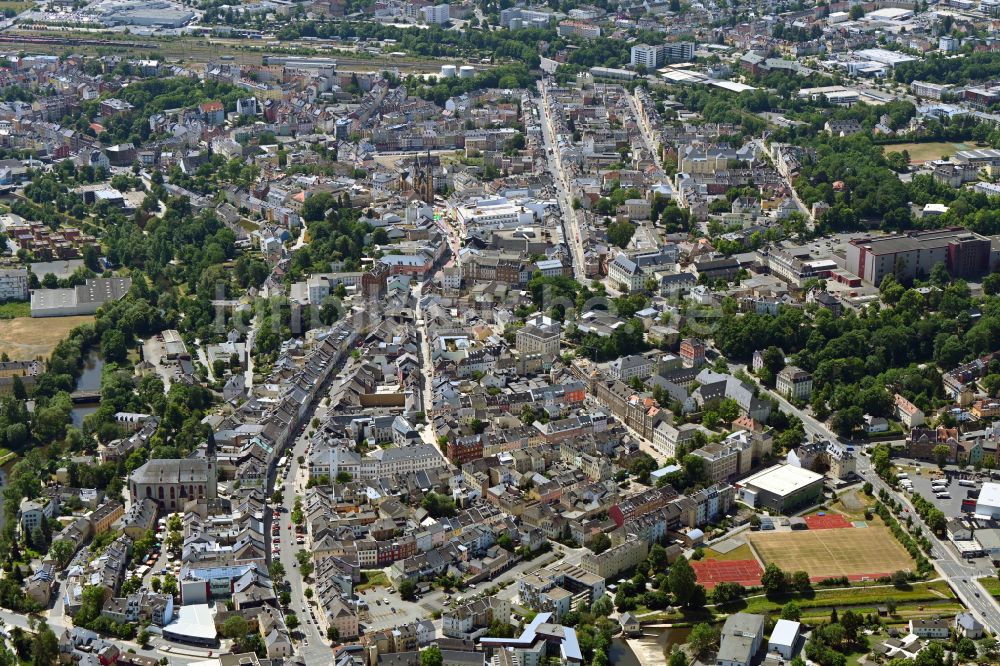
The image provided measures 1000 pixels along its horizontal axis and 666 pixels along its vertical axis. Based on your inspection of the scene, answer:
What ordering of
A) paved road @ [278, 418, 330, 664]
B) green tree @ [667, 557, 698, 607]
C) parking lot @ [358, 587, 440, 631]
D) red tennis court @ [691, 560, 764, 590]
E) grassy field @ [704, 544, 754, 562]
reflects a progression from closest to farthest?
paved road @ [278, 418, 330, 664]
parking lot @ [358, 587, 440, 631]
green tree @ [667, 557, 698, 607]
red tennis court @ [691, 560, 764, 590]
grassy field @ [704, 544, 754, 562]

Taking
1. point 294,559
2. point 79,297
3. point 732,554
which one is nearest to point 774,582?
point 732,554

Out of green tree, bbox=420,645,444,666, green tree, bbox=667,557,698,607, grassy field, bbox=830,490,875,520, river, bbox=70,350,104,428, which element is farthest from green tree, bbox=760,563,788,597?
river, bbox=70,350,104,428

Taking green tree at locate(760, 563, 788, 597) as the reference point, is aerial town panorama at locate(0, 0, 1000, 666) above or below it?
above

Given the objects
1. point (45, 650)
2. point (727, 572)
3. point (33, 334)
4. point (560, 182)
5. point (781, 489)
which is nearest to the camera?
point (45, 650)

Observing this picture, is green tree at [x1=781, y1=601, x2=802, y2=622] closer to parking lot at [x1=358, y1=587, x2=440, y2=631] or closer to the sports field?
the sports field

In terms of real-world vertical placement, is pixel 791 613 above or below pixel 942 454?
below

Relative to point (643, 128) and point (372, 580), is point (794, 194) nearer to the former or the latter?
point (643, 128)

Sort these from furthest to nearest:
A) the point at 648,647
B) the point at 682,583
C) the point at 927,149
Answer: the point at 927,149, the point at 682,583, the point at 648,647

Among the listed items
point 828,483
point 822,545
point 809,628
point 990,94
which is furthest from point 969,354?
point 990,94

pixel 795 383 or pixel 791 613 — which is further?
pixel 795 383
